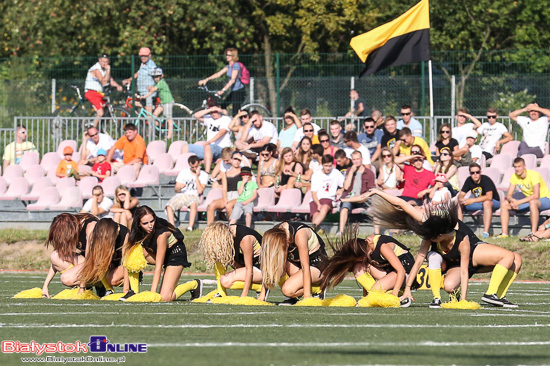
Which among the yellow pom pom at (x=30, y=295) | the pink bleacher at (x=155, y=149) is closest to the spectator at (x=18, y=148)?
the pink bleacher at (x=155, y=149)

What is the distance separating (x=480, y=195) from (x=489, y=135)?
347 centimetres

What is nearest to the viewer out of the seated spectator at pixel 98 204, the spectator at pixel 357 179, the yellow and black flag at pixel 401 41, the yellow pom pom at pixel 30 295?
the yellow pom pom at pixel 30 295

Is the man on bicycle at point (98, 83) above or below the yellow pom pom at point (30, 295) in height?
above

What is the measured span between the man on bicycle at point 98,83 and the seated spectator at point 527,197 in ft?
34.2

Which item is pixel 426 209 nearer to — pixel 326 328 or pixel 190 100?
pixel 326 328

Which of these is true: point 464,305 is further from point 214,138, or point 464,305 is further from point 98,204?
point 214,138

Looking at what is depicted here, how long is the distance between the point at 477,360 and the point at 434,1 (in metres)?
31.3

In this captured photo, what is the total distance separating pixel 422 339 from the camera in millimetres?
8703

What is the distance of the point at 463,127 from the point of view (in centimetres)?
2220

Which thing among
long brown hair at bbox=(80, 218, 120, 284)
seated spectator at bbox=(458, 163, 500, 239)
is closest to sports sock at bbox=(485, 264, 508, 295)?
long brown hair at bbox=(80, 218, 120, 284)

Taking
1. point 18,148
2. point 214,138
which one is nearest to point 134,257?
point 214,138

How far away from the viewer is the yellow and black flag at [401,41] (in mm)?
23062

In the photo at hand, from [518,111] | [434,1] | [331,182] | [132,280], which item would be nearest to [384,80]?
[518,111]

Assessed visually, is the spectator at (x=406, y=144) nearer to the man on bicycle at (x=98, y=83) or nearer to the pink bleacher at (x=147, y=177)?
the pink bleacher at (x=147, y=177)
